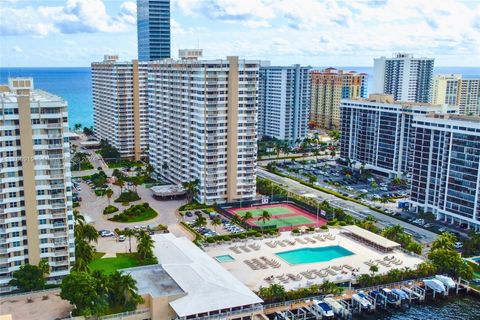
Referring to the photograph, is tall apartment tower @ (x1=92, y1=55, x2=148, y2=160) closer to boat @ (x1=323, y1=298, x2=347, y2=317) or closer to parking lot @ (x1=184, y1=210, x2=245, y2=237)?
parking lot @ (x1=184, y1=210, x2=245, y2=237)

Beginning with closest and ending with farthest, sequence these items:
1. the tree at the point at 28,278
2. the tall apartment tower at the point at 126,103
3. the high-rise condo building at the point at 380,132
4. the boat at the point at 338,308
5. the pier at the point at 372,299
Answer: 1. the tree at the point at 28,278
2. the pier at the point at 372,299
3. the boat at the point at 338,308
4. the high-rise condo building at the point at 380,132
5. the tall apartment tower at the point at 126,103

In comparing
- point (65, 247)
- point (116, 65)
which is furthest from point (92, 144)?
point (65, 247)

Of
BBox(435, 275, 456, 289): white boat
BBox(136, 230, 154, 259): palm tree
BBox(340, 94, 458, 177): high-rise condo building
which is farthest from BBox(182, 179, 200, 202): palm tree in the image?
BBox(340, 94, 458, 177): high-rise condo building

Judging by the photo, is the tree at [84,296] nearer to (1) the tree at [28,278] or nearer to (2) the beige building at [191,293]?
(2) the beige building at [191,293]

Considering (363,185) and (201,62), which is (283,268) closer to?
(201,62)

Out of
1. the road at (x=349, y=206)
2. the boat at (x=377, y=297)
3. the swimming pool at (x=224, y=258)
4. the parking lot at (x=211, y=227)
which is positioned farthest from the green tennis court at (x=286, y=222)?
the boat at (x=377, y=297)

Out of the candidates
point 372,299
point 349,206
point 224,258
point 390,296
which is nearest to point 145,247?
point 224,258
